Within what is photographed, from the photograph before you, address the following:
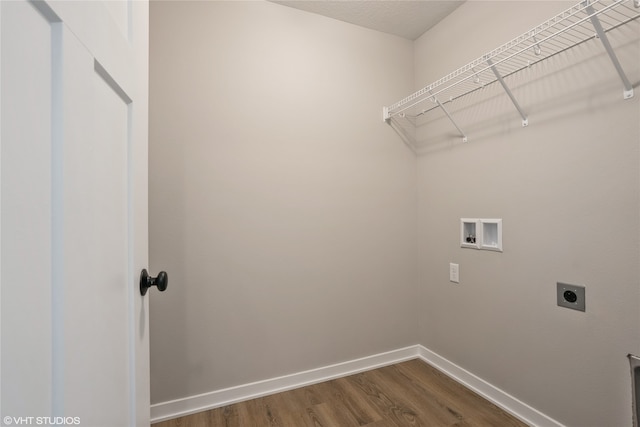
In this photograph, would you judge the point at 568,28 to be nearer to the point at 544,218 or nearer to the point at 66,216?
the point at 544,218

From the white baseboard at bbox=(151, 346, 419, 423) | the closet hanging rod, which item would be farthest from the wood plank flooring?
the closet hanging rod

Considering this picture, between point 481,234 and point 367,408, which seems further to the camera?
point 481,234

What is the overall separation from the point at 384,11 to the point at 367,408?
2.43 meters

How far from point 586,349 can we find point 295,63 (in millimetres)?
2133

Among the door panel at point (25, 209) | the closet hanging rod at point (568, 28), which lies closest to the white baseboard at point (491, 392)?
the closet hanging rod at point (568, 28)

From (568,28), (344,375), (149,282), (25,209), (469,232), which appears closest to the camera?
(25,209)

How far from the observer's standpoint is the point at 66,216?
44 centimetres

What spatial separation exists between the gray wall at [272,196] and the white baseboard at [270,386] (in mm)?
44

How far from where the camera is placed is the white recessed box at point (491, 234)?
1583 millimetres

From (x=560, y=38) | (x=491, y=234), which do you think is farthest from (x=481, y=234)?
(x=560, y=38)

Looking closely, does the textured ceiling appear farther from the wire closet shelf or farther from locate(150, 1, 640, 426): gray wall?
the wire closet shelf

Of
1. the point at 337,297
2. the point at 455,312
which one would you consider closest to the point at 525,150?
the point at 455,312

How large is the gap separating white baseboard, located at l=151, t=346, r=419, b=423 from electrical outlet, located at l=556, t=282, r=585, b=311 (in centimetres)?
111

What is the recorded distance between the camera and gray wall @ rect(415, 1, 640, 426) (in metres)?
1.14
